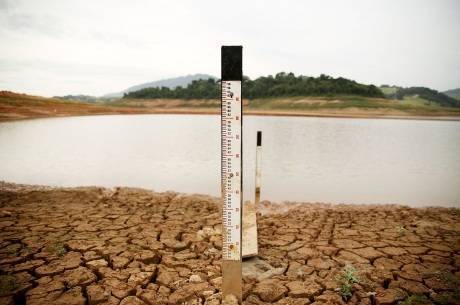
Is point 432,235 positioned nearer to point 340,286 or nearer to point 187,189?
point 340,286

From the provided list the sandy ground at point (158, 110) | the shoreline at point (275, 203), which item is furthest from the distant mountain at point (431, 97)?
the shoreline at point (275, 203)

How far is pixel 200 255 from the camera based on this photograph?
3.86 meters

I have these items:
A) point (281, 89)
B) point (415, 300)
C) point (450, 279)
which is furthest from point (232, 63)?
point (281, 89)

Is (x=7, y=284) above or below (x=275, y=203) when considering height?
above

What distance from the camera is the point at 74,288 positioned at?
121 inches

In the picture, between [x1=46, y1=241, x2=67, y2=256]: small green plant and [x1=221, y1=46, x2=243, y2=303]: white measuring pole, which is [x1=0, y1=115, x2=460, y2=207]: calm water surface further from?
[x1=221, y1=46, x2=243, y2=303]: white measuring pole

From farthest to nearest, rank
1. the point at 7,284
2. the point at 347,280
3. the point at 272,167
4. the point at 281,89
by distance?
the point at 281,89 → the point at 272,167 → the point at 347,280 → the point at 7,284

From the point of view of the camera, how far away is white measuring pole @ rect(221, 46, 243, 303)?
245cm

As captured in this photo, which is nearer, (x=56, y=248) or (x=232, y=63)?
(x=232, y=63)

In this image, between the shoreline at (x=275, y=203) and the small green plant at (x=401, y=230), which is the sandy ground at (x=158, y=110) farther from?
the small green plant at (x=401, y=230)

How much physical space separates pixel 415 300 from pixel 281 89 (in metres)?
43.2

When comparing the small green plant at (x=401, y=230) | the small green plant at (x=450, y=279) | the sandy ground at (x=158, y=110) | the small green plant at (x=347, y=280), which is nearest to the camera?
the small green plant at (x=347, y=280)

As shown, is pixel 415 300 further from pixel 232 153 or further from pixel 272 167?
pixel 272 167

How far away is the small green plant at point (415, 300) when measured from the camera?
2.90m
